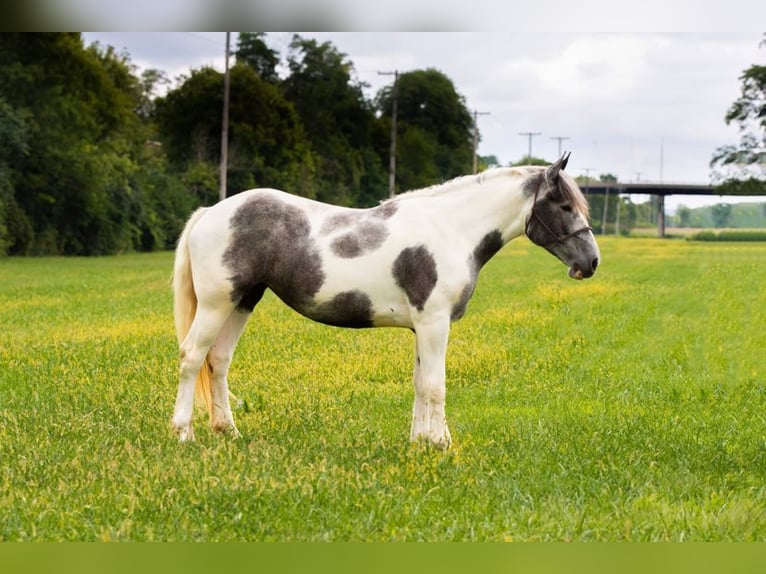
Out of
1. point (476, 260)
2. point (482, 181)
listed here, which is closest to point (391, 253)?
point (476, 260)

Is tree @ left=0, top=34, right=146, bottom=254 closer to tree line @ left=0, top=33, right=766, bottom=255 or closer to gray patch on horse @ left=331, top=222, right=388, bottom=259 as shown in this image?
tree line @ left=0, top=33, right=766, bottom=255

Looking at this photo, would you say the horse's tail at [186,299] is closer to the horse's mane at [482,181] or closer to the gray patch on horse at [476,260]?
the horse's mane at [482,181]

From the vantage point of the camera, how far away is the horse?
7691mm

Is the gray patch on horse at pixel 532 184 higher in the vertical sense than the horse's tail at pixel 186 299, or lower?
higher

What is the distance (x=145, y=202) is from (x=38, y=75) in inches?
377

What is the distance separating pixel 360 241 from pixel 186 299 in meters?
1.70

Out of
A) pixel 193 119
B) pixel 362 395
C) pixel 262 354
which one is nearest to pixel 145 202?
pixel 193 119

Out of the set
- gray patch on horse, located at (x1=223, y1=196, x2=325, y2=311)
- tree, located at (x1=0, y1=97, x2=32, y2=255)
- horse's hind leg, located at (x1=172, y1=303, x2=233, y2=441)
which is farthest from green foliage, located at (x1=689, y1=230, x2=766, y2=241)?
horse's hind leg, located at (x1=172, y1=303, x2=233, y2=441)

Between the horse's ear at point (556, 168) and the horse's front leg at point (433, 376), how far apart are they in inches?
54.8

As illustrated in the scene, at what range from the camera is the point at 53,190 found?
4634cm

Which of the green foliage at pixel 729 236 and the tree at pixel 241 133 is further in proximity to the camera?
the green foliage at pixel 729 236

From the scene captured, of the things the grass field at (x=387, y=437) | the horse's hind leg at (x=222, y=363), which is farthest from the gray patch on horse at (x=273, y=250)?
the grass field at (x=387, y=437)

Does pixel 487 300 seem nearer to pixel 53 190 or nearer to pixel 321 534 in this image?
pixel 321 534

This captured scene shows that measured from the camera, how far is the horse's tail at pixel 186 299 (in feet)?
27.2
